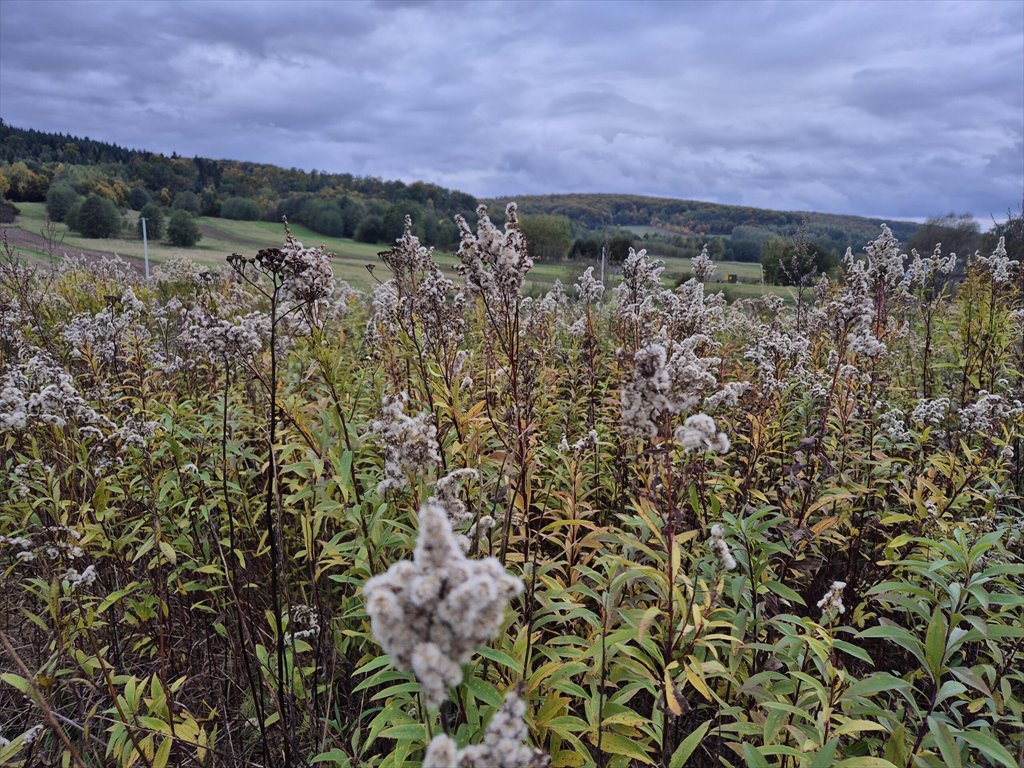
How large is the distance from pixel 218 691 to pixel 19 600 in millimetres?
2565

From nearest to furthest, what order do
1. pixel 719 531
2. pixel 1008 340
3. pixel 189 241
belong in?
1. pixel 719 531
2. pixel 1008 340
3. pixel 189 241

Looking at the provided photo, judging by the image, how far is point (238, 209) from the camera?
7256cm

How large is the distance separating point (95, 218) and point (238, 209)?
28272 mm

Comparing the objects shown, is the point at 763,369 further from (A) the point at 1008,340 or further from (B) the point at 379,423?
(A) the point at 1008,340

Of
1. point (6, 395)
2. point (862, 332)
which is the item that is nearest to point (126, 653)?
point (6, 395)

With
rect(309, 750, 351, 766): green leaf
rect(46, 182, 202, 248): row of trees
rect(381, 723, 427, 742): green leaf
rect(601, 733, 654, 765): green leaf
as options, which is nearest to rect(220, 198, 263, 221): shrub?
rect(46, 182, 202, 248): row of trees

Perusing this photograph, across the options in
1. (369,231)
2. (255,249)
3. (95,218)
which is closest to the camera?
(255,249)

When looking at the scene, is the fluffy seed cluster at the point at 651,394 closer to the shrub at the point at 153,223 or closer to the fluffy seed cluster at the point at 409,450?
the fluffy seed cluster at the point at 409,450

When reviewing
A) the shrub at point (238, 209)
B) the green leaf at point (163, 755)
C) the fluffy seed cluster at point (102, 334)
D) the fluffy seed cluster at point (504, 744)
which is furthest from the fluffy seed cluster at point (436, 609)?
the shrub at point (238, 209)

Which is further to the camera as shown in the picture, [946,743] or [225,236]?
[225,236]

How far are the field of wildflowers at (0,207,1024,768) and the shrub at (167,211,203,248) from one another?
162 ft

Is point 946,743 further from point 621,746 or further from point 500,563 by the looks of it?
point 500,563

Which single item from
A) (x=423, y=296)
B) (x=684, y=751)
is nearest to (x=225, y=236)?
(x=423, y=296)

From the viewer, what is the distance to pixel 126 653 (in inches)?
160
